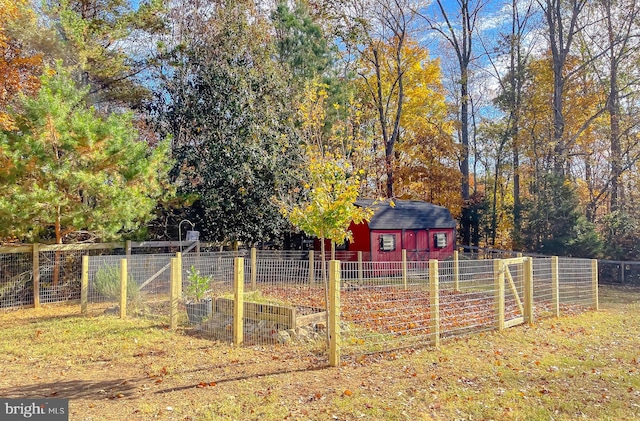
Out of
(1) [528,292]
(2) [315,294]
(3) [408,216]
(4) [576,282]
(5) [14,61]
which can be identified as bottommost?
(2) [315,294]

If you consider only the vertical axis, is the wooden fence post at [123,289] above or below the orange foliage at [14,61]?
below

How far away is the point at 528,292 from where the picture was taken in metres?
8.11

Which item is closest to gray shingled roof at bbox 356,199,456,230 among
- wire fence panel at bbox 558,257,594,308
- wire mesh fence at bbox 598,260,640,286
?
wire mesh fence at bbox 598,260,640,286

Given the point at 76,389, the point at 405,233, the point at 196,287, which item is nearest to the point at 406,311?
the point at 196,287

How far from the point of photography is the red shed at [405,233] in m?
17.4

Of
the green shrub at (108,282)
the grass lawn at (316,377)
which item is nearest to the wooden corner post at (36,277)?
the green shrub at (108,282)

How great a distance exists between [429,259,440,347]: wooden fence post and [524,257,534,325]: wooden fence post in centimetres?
277

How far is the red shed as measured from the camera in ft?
57.2

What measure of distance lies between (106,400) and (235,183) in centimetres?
1033

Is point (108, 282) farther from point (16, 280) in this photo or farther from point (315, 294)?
point (315, 294)

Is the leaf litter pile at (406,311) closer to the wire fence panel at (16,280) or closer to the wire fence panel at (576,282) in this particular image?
the wire fence panel at (576,282)

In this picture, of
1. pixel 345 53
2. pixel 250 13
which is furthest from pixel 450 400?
pixel 345 53

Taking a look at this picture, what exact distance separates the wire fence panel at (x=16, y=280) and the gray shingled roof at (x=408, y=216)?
10959 mm

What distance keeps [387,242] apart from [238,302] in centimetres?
1206
